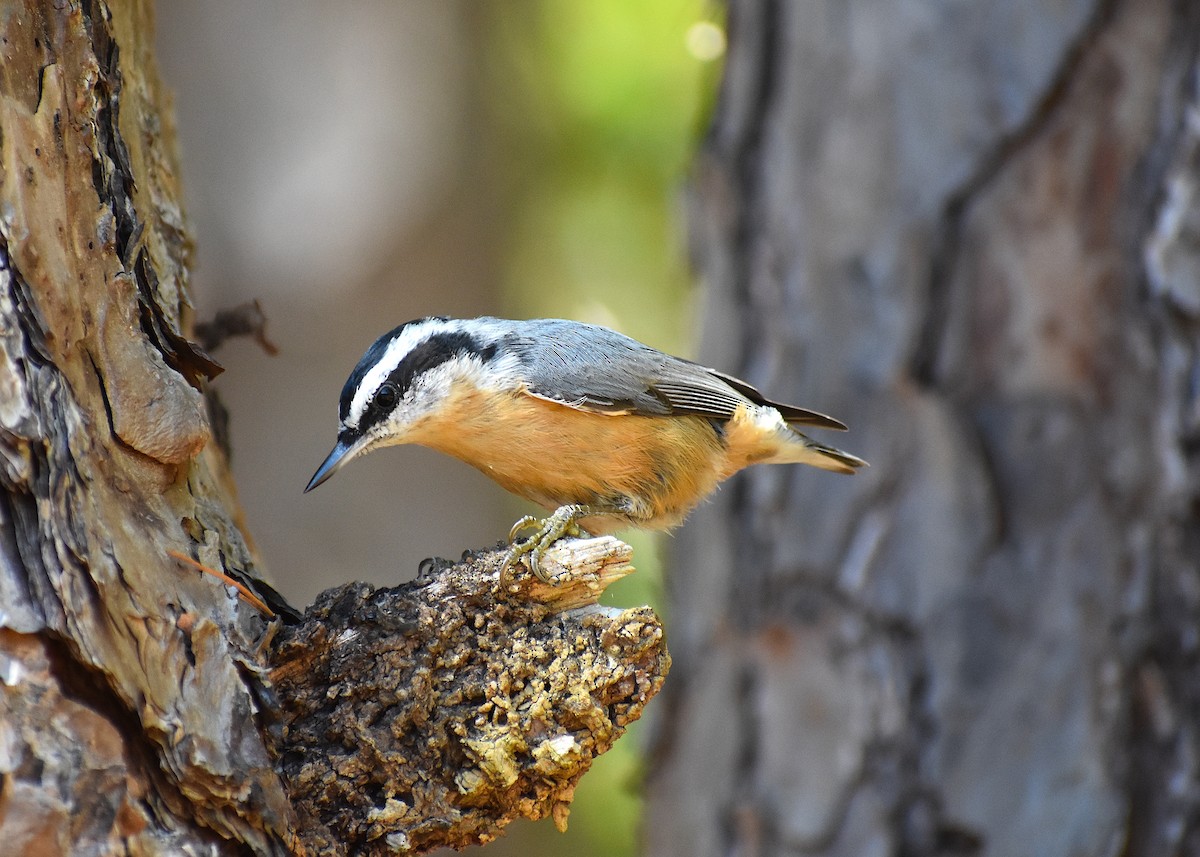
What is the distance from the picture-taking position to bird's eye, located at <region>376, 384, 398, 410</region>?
2.57 metres

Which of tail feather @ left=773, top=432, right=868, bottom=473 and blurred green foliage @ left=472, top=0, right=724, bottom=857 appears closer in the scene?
tail feather @ left=773, top=432, right=868, bottom=473

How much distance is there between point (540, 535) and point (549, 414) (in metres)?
0.60

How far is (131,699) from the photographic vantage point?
1601 millimetres

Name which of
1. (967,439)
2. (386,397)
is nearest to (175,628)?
(386,397)

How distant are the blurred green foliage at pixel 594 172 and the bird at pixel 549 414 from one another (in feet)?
6.51

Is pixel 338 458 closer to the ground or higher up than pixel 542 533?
higher up

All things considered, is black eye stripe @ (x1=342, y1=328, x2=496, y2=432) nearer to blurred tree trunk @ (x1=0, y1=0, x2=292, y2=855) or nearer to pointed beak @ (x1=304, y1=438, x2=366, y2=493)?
pointed beak @ (x1=304, y1=438, x2=366, y2=493)

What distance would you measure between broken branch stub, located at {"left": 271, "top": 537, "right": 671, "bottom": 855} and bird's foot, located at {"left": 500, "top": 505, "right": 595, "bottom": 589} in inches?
1.0

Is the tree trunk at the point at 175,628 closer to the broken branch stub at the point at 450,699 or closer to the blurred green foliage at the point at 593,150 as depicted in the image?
the broken branch stub at the point at 450,699

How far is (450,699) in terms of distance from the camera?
1.87 meters

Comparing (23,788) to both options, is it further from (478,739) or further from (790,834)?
(790,834)

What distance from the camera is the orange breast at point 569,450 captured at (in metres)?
2.71

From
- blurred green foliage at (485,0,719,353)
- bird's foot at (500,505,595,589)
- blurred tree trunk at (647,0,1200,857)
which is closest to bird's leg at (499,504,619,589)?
bird's foot at (500,505,595,589)

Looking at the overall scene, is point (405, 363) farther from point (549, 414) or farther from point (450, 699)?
point (450, 699)
